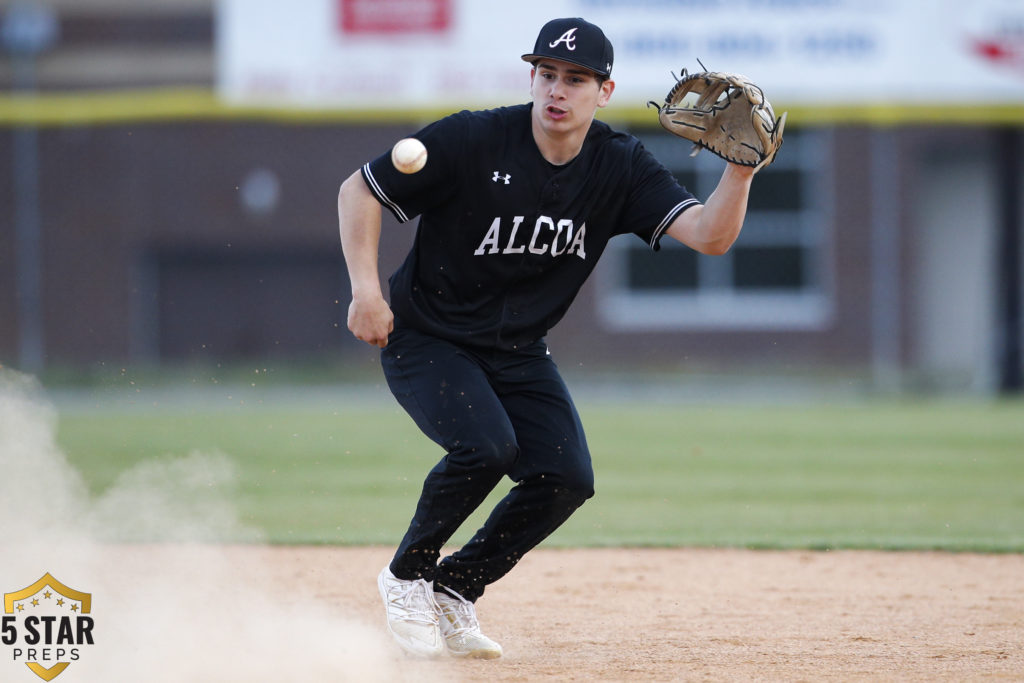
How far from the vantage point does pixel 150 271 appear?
76.0 feet

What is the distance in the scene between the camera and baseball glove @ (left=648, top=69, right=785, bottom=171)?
13.5ft

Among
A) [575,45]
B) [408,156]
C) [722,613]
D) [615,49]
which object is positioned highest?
[575,45]

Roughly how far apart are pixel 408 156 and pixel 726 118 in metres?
1.04

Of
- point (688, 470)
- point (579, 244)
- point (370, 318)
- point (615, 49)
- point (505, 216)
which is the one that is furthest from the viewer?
point (615, 49)

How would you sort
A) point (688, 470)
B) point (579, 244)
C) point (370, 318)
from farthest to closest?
point (688, 470)
point (579, 244)
point (370, 318)

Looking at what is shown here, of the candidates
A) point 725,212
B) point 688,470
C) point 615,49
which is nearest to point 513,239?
point 725,212

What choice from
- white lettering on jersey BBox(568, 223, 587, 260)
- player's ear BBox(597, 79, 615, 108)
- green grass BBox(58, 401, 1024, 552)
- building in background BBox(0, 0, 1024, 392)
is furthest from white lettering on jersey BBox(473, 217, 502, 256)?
building in background BBox(0, 0, 1024, 392)

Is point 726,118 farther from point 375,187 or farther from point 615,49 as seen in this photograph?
point 615,49

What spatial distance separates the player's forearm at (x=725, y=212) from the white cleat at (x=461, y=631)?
4.91 ft

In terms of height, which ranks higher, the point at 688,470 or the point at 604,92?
the point at 604,92

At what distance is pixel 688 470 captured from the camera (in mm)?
10375

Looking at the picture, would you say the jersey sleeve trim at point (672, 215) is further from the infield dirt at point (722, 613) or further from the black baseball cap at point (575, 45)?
the infield dirt at point (722, 613)

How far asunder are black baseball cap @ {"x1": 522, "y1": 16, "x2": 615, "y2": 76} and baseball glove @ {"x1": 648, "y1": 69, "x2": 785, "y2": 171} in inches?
11.1

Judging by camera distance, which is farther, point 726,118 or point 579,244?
point 579,244
